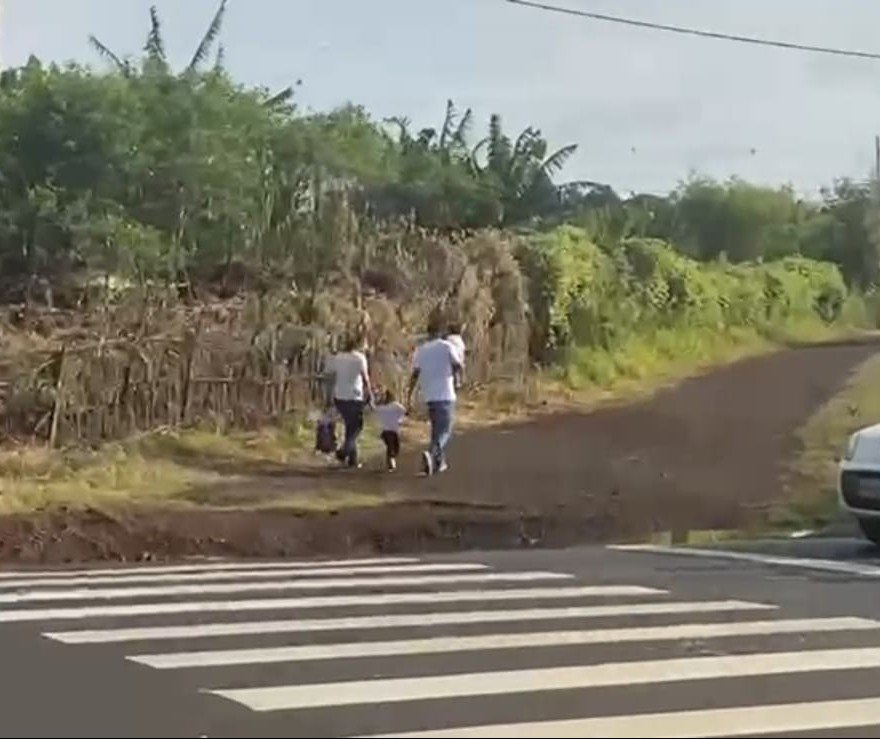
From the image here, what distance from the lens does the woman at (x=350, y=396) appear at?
20.2 meters

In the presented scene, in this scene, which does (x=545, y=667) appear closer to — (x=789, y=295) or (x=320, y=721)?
(x=320, y=721)

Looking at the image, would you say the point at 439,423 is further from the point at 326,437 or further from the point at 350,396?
the point at 326,437

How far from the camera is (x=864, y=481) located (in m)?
15.7

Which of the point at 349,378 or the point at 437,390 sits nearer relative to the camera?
the point at 437,390

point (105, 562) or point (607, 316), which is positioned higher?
point (607, 316)

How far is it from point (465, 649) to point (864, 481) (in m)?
7.04

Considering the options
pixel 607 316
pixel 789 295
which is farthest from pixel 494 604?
pixel 789 295

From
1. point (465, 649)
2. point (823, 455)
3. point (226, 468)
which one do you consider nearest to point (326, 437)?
point (226, 468)

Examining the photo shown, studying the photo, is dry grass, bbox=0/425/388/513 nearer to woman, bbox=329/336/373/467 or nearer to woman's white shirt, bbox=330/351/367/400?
woman, bbox=329/336/373/467

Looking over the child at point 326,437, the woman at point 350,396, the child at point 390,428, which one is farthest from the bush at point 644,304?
the child at point 390,428

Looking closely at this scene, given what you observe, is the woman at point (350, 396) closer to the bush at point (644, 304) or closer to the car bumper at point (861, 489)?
the car bumper at point (861, 489)

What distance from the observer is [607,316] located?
3400cm

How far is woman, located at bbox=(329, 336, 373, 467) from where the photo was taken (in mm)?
20250

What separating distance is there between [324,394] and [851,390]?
1421 cm
